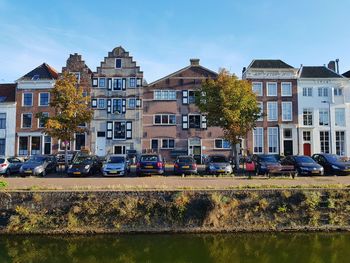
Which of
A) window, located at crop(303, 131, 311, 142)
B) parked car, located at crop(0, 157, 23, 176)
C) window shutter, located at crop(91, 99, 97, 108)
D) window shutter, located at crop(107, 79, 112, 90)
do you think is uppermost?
window shutter, located at crop(107, 79, 112, 90)

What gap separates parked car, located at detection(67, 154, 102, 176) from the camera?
76.3ft

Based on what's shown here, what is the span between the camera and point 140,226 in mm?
14344

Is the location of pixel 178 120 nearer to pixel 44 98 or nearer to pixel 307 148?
pixel 307 148

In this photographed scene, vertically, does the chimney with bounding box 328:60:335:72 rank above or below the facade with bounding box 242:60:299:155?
above

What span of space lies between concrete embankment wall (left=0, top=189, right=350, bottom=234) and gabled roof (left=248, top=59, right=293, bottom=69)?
2745cm

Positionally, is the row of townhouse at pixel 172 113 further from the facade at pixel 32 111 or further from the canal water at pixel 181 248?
the canal water at pixel 181 248

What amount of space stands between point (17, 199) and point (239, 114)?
56.3ft

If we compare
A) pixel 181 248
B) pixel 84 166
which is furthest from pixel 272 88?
pixel 181 248

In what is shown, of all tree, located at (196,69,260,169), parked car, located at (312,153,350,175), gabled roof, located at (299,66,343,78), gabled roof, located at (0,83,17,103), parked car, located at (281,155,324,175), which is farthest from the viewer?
gabled roof, located at (0,83,17,103)

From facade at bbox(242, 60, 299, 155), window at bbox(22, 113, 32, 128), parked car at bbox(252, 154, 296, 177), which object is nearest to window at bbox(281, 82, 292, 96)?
facade at bbox(242, 60, 299, 155)

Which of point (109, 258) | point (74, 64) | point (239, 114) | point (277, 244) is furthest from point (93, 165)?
point (74, 64)

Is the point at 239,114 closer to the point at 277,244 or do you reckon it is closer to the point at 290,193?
the point at 290,193

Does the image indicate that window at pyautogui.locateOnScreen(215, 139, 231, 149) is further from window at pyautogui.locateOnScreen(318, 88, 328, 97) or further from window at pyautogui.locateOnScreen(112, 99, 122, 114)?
window at pyautogui.locateOnScreen(318, 88, 328, 97)

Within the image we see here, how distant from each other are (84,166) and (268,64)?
2675 centimetres
